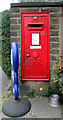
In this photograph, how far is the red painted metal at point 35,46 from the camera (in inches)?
118

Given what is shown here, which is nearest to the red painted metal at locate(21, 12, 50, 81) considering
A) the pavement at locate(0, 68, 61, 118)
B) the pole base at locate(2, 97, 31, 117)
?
the pavement at locate(0, 68, 61, 118)

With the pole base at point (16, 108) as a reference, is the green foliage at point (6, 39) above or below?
above

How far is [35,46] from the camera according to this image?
3062 millimetres

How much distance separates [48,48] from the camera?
3094mm

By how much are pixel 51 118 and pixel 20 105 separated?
0.73 meters

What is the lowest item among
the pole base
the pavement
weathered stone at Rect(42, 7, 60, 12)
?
the pavement

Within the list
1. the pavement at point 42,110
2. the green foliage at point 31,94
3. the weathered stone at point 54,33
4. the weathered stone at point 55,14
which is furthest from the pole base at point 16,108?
the weathered stone at point 55,14

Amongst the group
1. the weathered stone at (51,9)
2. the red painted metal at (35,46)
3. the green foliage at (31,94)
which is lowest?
the green foliage at (31,94)

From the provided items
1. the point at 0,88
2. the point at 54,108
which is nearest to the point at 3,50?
the point at 0,88

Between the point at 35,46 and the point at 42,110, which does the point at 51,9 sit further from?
the point at 42,110

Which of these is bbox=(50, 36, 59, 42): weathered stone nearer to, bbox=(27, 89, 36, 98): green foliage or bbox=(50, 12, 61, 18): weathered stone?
bbox=(50, 12, 61, 18): weathered stone

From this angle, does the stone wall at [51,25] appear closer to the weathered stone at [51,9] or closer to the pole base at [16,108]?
the weathered stone at [51,9]

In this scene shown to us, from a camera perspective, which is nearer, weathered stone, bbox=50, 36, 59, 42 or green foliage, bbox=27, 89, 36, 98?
weathered stone, bbox=50, 36, 59, 42

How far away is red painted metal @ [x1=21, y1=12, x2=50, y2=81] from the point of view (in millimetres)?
2986
